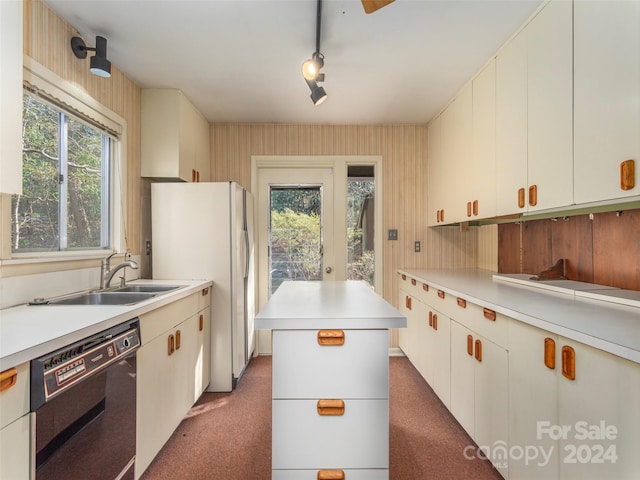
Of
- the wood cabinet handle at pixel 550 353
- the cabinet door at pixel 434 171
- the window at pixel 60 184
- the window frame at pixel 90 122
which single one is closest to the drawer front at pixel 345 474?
the wood cabinet handle at pixel 550 353

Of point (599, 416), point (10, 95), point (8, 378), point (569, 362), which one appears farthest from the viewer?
point (10, 95)

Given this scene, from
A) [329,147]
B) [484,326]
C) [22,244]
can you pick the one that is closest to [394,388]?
[484,326]

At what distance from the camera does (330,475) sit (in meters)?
1.27

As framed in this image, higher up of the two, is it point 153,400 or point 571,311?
point 571,311

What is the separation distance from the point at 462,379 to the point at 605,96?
5.32ft

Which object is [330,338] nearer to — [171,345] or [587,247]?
[171,345]

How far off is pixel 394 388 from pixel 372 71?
2.53m

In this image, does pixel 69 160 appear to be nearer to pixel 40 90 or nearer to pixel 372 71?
pixel 40 90

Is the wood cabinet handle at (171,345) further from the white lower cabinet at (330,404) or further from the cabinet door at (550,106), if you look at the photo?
the cabinet door at (550,106)

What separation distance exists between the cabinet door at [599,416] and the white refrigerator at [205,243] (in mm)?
2207

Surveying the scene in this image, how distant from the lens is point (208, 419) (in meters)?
2.23

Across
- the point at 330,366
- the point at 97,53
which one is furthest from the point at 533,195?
the point at 97,53

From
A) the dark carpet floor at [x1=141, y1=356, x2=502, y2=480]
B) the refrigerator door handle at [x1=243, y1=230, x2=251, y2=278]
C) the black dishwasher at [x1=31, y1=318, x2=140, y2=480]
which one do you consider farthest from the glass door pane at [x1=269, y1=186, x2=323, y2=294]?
the black dishwasher at [x1=31, y1=318, x2=140, y2=480]

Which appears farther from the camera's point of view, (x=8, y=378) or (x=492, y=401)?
(x=492, y=401)
